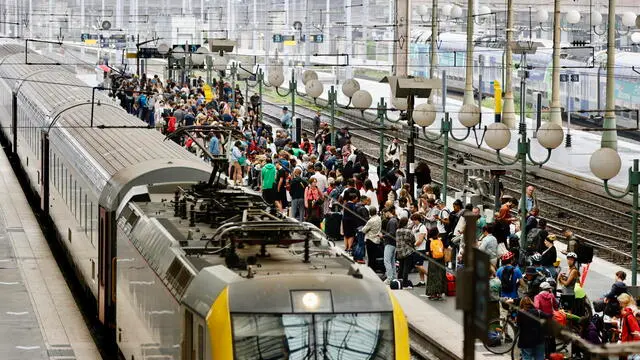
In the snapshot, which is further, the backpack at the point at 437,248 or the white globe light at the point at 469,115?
the white globe light at the point at 469,115

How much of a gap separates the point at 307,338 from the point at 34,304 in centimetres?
1257

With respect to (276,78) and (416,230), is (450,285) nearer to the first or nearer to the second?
(416,230)

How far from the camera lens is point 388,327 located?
12406 millimetres

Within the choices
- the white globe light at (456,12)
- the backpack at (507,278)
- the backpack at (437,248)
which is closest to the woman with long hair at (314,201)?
the backpack at (437,248)

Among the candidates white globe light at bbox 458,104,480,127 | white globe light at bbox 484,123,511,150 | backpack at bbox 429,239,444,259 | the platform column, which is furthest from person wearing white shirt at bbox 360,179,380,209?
the platform column

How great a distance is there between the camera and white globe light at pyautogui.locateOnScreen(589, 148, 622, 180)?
73.4ft

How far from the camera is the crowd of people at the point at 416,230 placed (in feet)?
63.0

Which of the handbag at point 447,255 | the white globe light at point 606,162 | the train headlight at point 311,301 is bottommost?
the handbag at point 447,255

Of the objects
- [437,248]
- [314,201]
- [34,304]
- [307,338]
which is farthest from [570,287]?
[314,201]

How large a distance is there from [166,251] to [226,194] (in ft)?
7.64

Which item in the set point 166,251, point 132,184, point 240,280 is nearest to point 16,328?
point 132,184

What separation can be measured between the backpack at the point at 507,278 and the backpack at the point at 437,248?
3.05 meters

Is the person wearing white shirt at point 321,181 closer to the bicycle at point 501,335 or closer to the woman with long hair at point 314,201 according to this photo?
the woman with long hair at point 314,201

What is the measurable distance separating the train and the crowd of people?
45.6 inches
